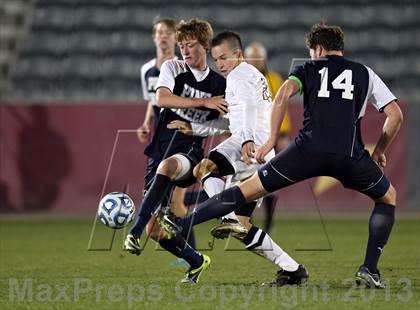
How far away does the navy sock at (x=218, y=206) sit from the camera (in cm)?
633

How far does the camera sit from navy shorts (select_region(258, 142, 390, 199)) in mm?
6180

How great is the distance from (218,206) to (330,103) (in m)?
1.02

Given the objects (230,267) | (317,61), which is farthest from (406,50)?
(317,61)

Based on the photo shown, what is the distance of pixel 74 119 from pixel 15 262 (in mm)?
5923

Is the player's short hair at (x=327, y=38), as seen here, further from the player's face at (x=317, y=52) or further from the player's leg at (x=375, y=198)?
the player's leg at (x=375, y=198)

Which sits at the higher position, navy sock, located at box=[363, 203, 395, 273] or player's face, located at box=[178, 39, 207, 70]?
player's face, located at box=[178, 39, 207, 70]

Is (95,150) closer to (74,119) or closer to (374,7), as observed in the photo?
(74,119)

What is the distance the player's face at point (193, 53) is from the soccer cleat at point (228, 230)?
1.34 meters

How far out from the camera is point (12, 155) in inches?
548

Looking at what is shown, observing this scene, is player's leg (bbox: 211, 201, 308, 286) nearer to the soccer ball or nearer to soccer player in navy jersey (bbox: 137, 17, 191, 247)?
the soccer ball

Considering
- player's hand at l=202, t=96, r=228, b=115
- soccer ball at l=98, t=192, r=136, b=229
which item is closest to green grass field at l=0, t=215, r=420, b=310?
soccer ball at l=98, t=192, r=136, b=229

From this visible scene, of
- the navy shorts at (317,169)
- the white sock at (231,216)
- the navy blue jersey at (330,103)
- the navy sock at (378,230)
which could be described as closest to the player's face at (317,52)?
the navy blue jersey at (330,103)

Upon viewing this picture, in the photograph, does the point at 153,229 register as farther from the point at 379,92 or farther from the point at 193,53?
the point at 379,92

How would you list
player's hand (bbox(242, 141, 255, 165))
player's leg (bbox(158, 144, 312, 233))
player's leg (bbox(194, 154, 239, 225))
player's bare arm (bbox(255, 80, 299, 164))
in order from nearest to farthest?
player's bare arm (bbox(255, 80, 299, 164))
player's leg (bbox(158, 144, 312, 233))
player's hand (bbox(242, 141, 255, 165))
player's leg (bbox(194, 154, 239, 225))
